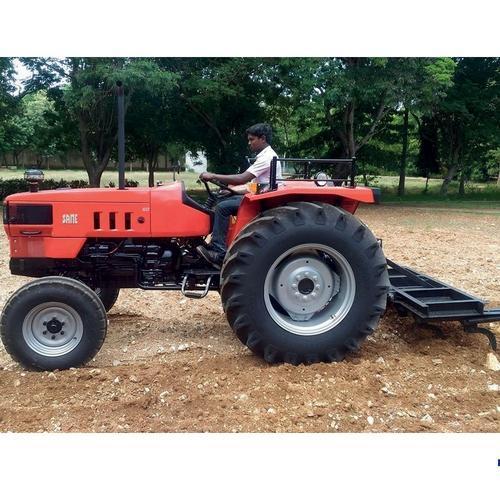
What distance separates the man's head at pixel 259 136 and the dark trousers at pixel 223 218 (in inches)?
18.4

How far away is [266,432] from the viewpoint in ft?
10.4

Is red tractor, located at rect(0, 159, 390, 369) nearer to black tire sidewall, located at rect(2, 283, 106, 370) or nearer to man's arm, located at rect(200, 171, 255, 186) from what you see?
black tire sidewall, located at rect(2, 283, 106, 370)

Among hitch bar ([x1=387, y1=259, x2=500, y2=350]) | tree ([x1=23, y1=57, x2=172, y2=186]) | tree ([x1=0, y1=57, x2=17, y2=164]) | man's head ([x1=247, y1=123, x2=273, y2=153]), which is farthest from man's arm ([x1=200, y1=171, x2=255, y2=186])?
tree ([x1=0, y1=57, x2=17, y2=164])

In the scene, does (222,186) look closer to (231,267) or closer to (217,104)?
(231,267)

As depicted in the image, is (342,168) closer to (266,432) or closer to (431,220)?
(431,220)

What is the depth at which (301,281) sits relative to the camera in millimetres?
4219

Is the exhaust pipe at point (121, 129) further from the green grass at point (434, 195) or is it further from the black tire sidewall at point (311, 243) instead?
the green grass at point (434, 195)

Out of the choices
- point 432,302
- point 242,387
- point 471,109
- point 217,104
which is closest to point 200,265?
point 242,387

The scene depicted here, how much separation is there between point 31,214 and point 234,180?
65.1 inches

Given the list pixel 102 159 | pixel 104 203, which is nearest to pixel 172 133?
pixel 102 159

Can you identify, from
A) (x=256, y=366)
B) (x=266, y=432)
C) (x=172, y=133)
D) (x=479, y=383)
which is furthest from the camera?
(x=172, y=133)

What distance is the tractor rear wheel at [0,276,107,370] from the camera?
3967 mm

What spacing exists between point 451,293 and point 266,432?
235 centimetres

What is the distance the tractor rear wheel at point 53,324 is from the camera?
3.97 m
